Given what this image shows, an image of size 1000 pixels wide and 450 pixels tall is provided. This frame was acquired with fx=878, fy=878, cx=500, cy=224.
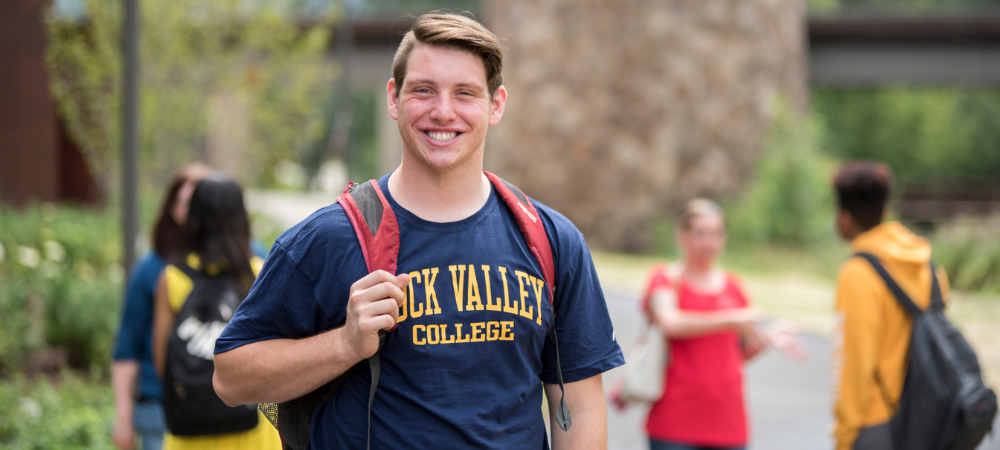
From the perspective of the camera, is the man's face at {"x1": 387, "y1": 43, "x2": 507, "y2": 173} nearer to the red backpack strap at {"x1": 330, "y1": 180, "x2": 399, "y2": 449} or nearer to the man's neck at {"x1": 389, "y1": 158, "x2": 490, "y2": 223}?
the man's neck at {"x1": 389, "y1": 158, "x2": 490, "y2": 223}

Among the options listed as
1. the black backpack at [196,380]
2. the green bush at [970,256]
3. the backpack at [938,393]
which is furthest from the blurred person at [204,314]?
the green bush at [970,256]

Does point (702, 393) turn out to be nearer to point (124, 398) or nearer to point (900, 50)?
point (124, 398)

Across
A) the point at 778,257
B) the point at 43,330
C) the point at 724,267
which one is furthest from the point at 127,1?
the point at 778,257

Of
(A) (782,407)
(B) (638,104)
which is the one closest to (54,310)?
(A) (782,407)

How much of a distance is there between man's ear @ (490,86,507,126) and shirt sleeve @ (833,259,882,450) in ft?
6.69

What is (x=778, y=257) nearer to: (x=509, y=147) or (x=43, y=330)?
(x=509, y=147)

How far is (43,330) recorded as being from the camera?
818cm

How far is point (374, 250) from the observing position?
2004 millimetres

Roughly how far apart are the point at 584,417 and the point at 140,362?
9.05ft

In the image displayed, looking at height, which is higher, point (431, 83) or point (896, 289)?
point (431, 83)

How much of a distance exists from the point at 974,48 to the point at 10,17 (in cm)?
3077

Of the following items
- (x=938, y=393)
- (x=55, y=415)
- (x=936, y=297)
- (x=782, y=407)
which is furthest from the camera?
(x=782, y=407)

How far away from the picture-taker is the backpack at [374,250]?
6.57ft

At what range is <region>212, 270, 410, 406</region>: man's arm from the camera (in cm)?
188
